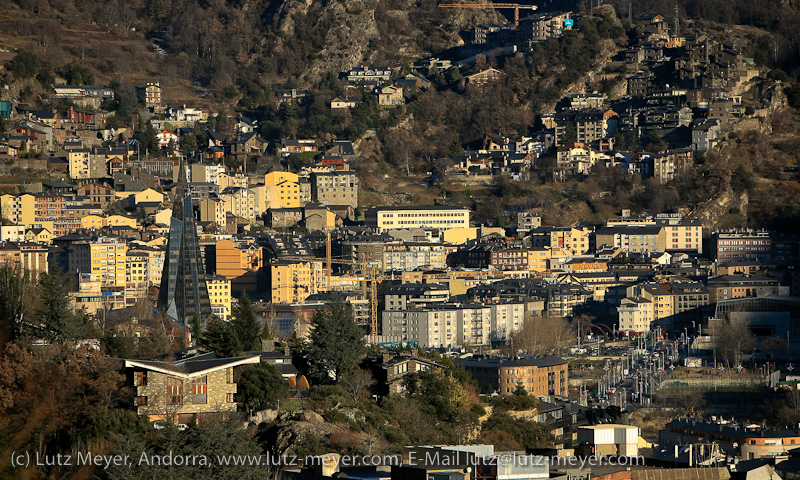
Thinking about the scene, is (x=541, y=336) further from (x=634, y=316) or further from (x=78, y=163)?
(x=78, y=163)

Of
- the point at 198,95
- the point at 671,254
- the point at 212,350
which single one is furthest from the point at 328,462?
the point at 198,95

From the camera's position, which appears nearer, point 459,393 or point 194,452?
point 194,452

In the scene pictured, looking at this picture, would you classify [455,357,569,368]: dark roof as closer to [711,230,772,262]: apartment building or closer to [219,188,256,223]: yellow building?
[711,230,772,262]: apartment building

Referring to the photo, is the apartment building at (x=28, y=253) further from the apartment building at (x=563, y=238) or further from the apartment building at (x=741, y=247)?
the apartment building at (x=741, y=247)

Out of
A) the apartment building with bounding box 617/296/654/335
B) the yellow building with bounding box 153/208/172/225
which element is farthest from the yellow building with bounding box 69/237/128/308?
the apartment building with bounding box 617/296/654/335

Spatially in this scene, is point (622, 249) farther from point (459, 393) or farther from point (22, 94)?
point (459, 393)

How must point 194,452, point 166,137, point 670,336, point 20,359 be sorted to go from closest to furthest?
point 194,452 → point 20,359 → point 670,336 → point 166,137
